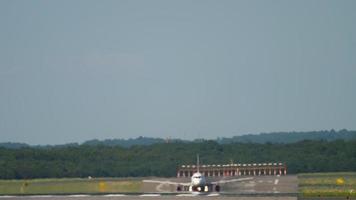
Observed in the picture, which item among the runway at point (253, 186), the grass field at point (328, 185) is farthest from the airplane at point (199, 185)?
the grass field at point (328, 185)

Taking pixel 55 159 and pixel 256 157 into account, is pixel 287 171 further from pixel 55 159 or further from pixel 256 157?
pixel 55 159

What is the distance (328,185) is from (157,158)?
151 feet

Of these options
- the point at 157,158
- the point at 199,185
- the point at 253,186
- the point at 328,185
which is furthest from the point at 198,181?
the point at 157,158

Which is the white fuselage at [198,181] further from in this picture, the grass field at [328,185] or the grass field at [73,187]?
the grass field at [328,185]

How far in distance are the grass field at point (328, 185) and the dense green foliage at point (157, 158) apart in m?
12.9

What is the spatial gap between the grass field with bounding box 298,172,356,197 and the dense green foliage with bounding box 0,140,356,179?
1289cm

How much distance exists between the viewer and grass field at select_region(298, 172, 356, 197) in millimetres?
83369

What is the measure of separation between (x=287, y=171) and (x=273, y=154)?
14.6m

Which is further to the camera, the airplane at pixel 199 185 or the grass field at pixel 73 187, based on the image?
the grass field at pixel 73 187

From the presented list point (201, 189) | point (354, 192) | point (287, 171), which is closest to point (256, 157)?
point (287, 171)

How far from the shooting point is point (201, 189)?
336 feet

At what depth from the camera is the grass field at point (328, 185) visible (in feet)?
274

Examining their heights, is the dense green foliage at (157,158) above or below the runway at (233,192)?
above

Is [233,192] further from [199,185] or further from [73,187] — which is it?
[73,187]
